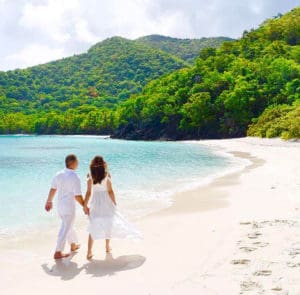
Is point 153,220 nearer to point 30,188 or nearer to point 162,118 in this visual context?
point 30,188

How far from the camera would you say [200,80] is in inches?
4043

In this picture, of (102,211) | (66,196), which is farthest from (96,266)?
(66,196)

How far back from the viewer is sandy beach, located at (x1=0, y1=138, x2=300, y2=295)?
598cm

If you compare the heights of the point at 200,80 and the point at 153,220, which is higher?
the point at 200,80

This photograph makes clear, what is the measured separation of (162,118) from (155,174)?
2996 inches

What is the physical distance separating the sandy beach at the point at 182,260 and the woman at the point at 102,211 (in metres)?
0.46

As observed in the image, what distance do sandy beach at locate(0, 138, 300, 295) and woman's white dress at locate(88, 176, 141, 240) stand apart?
1.52 ft

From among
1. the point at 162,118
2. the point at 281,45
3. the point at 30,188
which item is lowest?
the point at 30,188

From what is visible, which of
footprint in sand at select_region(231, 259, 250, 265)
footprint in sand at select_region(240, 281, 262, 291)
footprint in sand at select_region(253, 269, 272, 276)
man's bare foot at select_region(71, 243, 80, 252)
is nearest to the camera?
footprint in sand at select_region(240, 281, 262, 291)

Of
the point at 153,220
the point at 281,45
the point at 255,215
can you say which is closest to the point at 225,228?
the point at 255,215

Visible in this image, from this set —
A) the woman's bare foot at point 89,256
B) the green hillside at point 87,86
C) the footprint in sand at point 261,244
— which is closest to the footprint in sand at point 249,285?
the footprint in sand at point 261,244

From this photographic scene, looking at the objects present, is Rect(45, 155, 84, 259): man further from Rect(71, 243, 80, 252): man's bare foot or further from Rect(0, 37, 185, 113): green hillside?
Rect(0, 37, 185, 113): green hillside

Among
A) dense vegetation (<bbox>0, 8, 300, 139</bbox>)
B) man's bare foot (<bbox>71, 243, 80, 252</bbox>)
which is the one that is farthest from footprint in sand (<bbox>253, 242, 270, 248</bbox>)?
dense vegetation (<bbox>0, 8, 300, 139</bbox>)

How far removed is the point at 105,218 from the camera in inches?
301
